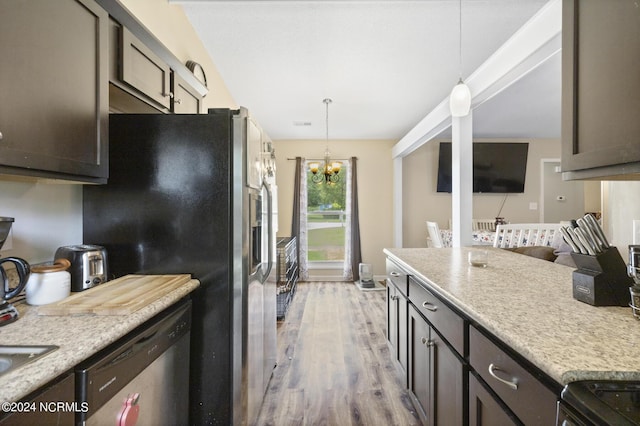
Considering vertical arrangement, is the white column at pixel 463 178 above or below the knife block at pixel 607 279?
above

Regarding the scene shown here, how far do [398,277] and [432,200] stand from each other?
→ 4090 mm

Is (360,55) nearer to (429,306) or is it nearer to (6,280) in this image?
(429,306)

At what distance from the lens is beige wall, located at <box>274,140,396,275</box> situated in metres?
5.66

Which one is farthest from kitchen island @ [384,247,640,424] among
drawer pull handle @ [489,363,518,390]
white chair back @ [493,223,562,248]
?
white chair back @ [493,223,562,248]

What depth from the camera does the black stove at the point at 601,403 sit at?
53 cm

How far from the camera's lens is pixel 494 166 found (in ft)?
18.2

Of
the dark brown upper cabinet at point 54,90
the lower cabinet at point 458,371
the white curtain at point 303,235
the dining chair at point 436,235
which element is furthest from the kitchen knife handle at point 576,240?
the white curtain at point 303,235

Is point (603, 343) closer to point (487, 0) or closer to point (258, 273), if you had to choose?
point (258, 273)

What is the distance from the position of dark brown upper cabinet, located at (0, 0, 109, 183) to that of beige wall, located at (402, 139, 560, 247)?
17.0ft

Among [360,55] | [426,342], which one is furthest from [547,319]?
[360,55]

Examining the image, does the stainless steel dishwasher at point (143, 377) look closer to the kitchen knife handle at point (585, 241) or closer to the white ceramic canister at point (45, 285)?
the white ceramic canister at point (45, 285)

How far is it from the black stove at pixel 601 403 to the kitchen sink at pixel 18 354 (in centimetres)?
117

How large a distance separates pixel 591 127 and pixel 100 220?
6.82 feet

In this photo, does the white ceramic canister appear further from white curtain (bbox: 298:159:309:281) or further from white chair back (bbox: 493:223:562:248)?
white curtain (bbox: 298:159:309:281)
